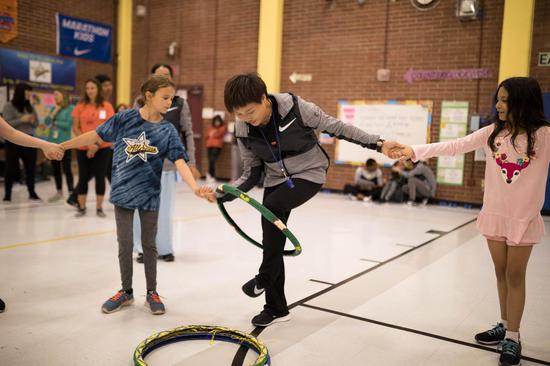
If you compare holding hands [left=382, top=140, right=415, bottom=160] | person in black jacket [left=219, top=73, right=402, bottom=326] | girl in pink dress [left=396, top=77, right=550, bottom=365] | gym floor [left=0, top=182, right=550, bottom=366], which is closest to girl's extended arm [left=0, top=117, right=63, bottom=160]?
gym floor [left=0, top=182, right=550, bottom=366]

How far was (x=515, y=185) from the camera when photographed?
2.60m

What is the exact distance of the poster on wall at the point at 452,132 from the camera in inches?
377

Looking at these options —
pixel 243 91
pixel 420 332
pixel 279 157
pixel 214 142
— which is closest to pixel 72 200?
pixel 279 157

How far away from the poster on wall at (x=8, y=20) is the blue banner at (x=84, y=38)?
1.08 m

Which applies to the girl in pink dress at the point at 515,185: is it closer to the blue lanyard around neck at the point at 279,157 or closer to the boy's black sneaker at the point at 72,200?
the blue lanyard around neck at the point at 279,157

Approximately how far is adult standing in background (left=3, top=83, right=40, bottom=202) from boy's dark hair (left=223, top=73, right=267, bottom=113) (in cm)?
603

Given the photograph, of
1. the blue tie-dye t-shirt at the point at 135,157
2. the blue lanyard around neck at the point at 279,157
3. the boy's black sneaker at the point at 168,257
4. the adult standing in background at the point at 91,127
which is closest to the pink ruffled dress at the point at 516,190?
the blue lanyard around neck at the point at 279,157

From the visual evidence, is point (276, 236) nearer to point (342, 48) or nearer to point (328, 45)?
point (342, 48)

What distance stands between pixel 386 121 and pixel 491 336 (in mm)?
7885

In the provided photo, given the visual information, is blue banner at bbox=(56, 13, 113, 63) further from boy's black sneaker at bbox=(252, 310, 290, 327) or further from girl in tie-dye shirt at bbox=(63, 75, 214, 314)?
boy's black sneaker at bbox=(252, 310, 290, 327)

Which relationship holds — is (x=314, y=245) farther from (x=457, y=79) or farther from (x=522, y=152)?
(x=457, y=79)

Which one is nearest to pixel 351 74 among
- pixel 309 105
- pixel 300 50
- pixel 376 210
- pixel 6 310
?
pixel 300 50

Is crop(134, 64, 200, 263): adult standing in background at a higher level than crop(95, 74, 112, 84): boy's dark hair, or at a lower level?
lower

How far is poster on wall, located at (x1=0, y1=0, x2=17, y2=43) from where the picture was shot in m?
11.0
